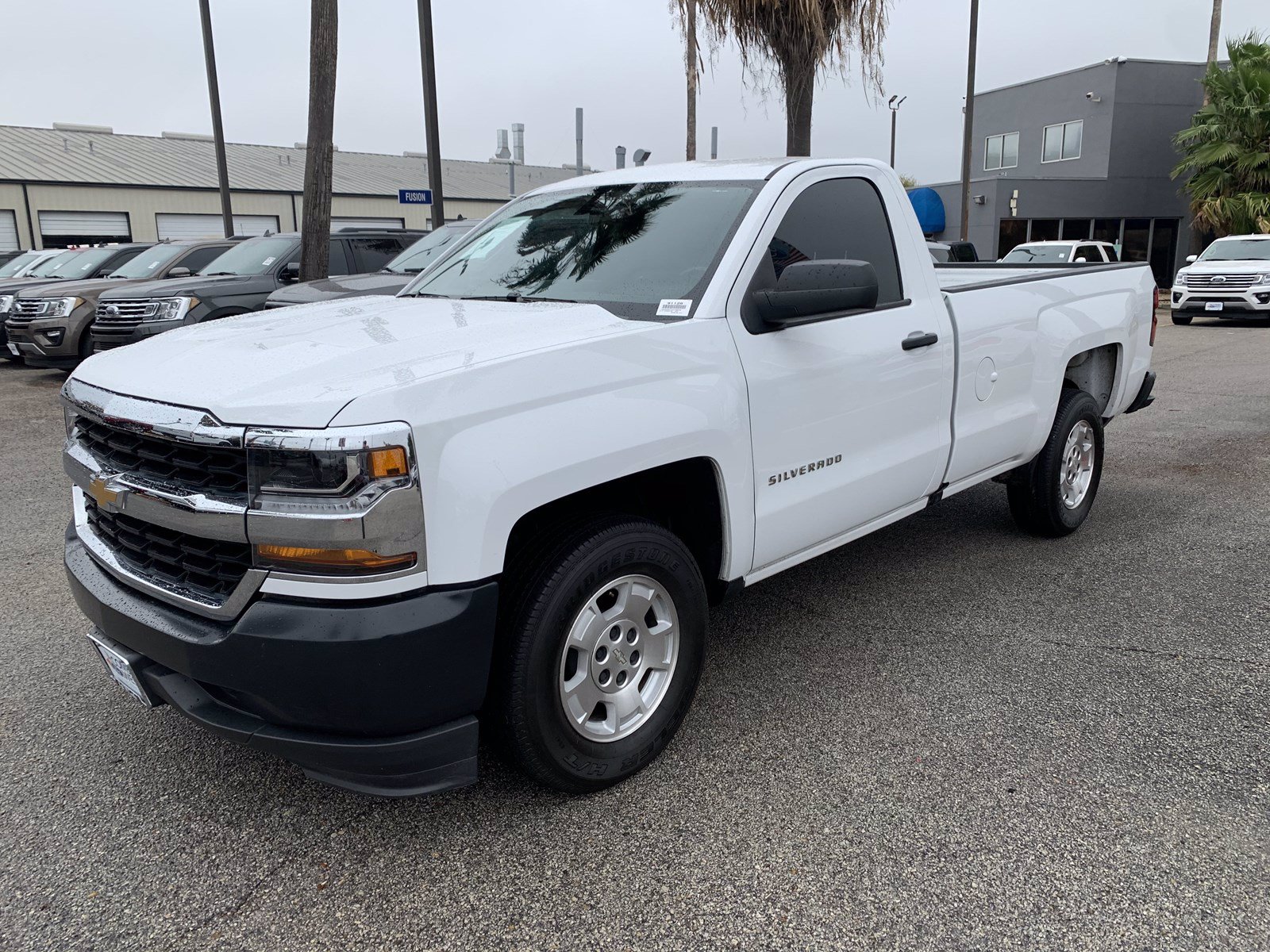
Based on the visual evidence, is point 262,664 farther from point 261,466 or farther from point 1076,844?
point 1076,844

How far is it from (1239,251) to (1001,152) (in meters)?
18.9

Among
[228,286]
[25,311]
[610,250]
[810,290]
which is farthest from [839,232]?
[25,311]

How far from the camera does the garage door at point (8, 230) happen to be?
33875 mm

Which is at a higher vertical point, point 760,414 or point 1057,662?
point 760,414

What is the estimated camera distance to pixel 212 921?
8.21 feet

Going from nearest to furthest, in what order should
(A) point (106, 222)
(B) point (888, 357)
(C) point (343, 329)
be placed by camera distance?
(C) point (343, 329) < (B) point (888, 357) < (A) point (106, 222)

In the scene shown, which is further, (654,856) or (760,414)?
(760,414)

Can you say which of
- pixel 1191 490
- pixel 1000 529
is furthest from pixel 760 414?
pixel 1191 490

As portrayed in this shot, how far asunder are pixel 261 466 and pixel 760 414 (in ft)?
5.23

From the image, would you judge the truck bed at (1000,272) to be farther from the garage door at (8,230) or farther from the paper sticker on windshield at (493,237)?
the garage door at (8,230)

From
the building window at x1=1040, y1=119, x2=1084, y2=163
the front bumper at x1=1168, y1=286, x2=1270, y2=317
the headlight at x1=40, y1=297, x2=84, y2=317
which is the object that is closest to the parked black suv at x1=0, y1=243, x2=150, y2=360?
the headlight at x1=40, y1=297, x2=84, y2=317

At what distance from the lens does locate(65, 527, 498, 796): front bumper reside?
2.36 m

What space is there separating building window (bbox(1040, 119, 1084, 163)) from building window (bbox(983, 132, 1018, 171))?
1.54 meters

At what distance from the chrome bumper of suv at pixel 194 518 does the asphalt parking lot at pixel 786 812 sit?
2.53 ft
